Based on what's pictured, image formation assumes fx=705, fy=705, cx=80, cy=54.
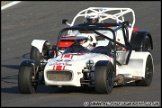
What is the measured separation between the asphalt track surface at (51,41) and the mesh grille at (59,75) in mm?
302

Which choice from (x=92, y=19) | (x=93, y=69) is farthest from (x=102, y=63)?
(x=92, y=19)

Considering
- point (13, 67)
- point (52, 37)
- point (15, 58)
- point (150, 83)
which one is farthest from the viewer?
point (52, 37)

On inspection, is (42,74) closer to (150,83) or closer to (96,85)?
(96,85)

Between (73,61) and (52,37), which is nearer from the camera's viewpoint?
(73,61)

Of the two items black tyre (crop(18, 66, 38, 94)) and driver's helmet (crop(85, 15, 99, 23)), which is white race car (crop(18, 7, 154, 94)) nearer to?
black tyre (crop(18, 66, 38, 94))

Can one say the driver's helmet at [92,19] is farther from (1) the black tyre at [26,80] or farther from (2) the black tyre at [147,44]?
(1) the black tyre at [26,80]

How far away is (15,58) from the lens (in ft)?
59.9

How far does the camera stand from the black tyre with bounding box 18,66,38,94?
12273 mm

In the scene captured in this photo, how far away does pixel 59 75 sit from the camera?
1212 centimetres

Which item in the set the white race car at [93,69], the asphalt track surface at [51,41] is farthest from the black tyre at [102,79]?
the asphalt track surface at [51,41]

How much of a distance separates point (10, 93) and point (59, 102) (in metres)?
1.66

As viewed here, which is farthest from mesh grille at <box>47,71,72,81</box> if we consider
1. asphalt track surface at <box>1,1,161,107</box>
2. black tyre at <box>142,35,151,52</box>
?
black tyre at <box>142,35,151,52</box>

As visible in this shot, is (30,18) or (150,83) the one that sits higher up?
(30,18)

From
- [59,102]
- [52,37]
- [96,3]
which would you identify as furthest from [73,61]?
[96,3]
